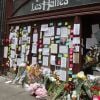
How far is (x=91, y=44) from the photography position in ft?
34.6

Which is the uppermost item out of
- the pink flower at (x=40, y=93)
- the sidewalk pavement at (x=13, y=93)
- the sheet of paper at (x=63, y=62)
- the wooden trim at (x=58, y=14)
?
the wooden trim at (x=58, y=14)

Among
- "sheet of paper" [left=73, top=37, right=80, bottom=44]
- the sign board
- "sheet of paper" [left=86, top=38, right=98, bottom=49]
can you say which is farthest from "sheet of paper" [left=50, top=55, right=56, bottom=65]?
the sign board

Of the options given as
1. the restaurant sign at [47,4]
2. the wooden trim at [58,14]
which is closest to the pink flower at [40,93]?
the wooden trim at [58,14]

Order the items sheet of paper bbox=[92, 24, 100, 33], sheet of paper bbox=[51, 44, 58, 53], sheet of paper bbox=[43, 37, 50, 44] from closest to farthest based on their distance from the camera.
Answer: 1. sheet of paper bbox=[92, 24, 100, 33]
2. sheet of paper bbox=[51, 44, 58, 53]
3. sheet of paper bbox=[43, 37, 50, 44]

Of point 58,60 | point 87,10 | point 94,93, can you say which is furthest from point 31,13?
point 94,93

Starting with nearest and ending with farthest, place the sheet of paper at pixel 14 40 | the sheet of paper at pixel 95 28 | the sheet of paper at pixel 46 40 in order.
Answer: the sheet of paper at pixel 95 28
the sheet of paper at pixel 46 40
the sheet of paper at pixel 14 40

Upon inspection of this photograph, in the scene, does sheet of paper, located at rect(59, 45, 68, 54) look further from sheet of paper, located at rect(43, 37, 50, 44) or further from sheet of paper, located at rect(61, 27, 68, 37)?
sheet of paper, located at rect(43, 37, 50, 44)

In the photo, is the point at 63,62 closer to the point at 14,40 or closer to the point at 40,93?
the point at 40,93

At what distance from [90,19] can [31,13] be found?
8.18 ft

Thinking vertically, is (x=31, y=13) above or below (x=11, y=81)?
above

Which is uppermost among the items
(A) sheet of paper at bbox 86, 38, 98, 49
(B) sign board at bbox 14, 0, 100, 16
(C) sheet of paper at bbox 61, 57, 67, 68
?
(B) sign board at bbox 14, 0, 100, 16

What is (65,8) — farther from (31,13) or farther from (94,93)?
(94,93)

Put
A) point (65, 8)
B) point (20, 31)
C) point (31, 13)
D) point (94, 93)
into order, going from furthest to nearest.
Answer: point (20, 31) < point (31, 13) < point (65, 8) < point (94, 93)

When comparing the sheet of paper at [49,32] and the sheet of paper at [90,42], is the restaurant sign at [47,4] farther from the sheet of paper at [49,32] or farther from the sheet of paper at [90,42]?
the sheet of paper at [90,42]
